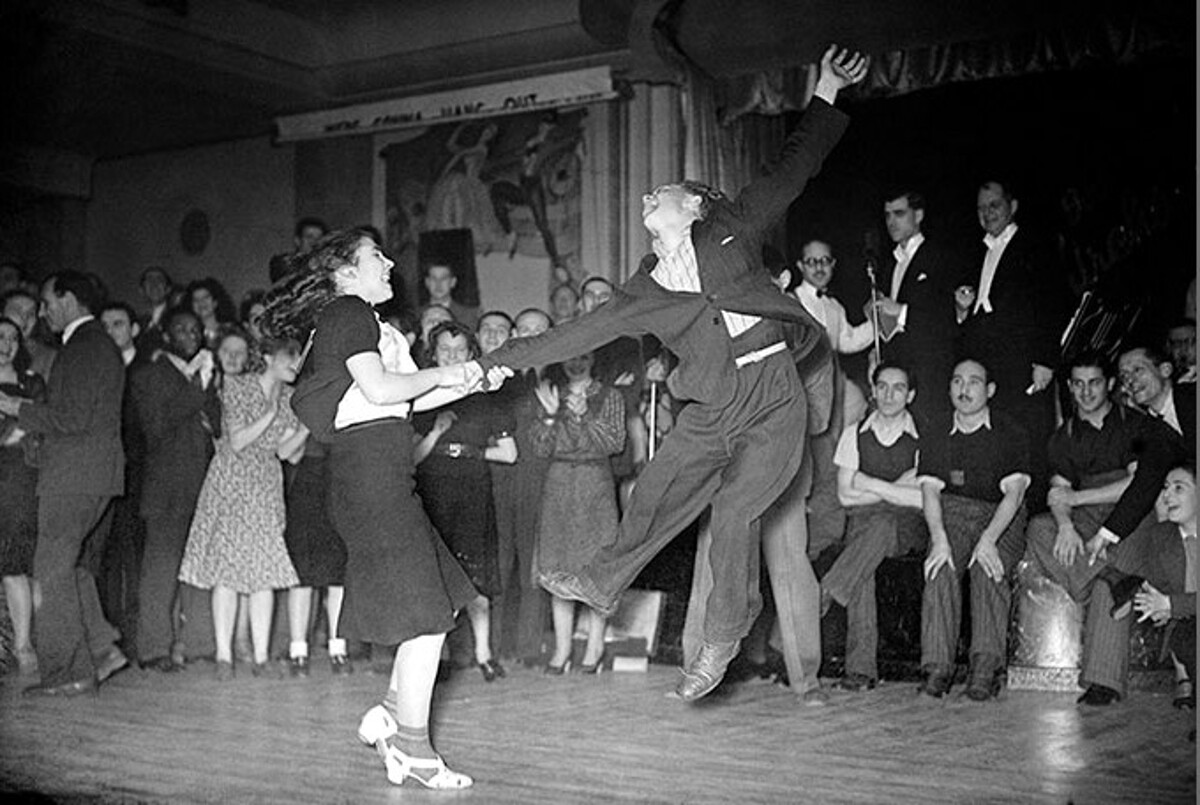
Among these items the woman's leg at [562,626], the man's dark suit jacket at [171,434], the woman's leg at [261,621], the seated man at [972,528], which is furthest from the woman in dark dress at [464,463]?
the seated man at [972,528]

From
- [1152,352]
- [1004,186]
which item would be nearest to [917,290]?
[1004,186]

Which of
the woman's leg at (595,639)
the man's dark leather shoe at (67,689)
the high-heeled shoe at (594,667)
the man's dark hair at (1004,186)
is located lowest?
the man's dark leather shoe at (67,689)

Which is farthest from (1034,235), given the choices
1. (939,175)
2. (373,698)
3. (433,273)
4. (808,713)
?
(373,698)

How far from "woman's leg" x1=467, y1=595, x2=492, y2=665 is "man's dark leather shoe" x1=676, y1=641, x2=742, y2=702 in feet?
2.30

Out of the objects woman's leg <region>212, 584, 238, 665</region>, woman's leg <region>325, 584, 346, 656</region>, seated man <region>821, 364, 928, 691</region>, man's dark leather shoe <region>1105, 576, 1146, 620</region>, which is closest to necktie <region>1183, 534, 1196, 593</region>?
man's dark leather shoe <region>1105, 576, 1146, 620</region>

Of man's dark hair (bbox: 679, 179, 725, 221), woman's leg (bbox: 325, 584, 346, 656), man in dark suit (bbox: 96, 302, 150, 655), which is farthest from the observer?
man in dark suit (bbox: 96, 302, 150, 655)

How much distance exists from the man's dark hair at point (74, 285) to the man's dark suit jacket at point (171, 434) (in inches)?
11.2

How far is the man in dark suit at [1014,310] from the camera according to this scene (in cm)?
421

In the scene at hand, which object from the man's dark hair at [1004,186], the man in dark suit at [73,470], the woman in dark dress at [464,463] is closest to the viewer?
the man's dark hair at [1004,186]

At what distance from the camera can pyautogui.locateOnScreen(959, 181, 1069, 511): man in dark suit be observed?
13.8 feet

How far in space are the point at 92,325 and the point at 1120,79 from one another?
3136mm

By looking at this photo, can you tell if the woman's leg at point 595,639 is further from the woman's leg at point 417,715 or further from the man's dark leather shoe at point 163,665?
the man's dark leather shoe at point 163,665

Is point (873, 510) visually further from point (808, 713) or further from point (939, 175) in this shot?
point (939, 175)

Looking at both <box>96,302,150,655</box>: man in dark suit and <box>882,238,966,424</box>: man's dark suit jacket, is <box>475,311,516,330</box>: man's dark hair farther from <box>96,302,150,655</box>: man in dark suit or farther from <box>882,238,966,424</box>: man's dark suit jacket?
<box>96,302,150,655</box>: man in dark suit
